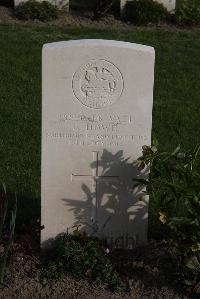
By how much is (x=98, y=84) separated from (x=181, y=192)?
3.31 feet

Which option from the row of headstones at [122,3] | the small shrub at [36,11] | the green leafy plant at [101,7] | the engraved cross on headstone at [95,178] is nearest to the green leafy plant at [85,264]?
the engraved cross on headstone at [95,178]

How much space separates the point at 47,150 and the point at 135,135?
0.66 meters

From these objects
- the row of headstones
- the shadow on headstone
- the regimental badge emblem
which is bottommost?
the shadow on headstone

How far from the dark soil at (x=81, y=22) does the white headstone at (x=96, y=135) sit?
6.50 m

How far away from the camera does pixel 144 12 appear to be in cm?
1191

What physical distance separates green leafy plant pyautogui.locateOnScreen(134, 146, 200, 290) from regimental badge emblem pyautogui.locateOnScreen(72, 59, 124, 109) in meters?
0.47

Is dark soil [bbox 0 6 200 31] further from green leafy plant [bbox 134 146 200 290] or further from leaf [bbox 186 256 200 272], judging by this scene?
leaf [bbox 186 256 200 272]

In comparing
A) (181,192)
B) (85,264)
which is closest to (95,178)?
(85,264)

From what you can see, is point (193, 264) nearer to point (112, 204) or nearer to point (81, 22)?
point (112, 204)

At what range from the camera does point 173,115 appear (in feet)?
28.5

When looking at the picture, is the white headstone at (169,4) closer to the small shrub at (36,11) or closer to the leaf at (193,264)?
the small shrub at (36,11)

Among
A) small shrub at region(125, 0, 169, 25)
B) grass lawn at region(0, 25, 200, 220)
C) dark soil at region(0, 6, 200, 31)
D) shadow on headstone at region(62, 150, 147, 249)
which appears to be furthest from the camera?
small shrub at region(125, 0, 169, 25)

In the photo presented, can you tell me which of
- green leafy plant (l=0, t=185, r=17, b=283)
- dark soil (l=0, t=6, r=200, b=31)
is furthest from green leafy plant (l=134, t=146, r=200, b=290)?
dark soil (l=0, t=6, r=200, b=31)

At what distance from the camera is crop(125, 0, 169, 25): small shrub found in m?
11.9
